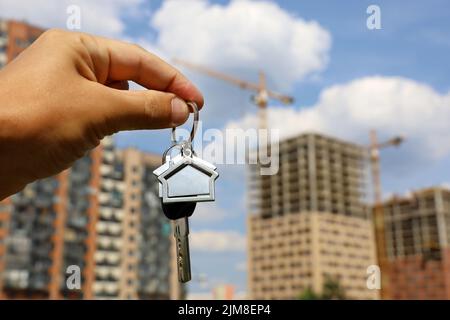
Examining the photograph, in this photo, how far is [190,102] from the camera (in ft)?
8.93

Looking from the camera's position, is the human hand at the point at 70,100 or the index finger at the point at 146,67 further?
the index finger at the point at 146,67

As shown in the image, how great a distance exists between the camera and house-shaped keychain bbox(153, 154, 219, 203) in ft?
8.05

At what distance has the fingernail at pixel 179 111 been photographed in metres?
2.65

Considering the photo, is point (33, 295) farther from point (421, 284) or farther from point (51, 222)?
point (421, 284)

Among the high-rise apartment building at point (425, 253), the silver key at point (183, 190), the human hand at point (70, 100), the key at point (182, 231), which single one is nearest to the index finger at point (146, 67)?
the human hand at point (70, 100)

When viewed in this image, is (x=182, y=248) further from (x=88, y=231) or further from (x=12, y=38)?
(x=88, y=231)

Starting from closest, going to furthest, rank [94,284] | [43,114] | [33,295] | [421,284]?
[43,114], [33,295], [94,284], [421,284]

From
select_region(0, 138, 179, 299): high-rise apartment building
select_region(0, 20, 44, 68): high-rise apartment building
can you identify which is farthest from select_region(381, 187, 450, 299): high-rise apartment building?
select_region(0, 20, 44, 68): high-rise apartment building

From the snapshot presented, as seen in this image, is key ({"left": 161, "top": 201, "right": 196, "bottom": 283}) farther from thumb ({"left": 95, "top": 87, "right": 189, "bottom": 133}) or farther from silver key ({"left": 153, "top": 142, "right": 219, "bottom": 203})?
thumb ({"left": 95, "top": 87, "right": 189, "bottom": 133})

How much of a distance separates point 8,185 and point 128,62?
31.1 inches

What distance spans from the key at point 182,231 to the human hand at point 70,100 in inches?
15.9

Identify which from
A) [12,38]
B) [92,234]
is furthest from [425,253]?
[12,38]

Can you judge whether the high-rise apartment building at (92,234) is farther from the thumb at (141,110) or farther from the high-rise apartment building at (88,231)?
the thumb at (141,110)
